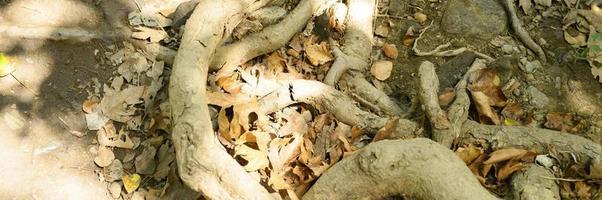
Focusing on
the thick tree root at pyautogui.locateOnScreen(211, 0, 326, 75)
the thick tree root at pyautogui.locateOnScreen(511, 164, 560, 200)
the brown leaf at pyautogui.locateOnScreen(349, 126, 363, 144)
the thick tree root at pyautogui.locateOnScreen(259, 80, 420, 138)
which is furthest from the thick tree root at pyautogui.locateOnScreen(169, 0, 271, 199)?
the thick tree root at pyautogui.locateOnScreen(511, 164, 560, 200)

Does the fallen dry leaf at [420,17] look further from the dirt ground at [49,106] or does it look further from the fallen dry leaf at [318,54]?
the dirt ground at [49,106]

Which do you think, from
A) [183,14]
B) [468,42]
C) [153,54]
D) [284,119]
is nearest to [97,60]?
[153,54]

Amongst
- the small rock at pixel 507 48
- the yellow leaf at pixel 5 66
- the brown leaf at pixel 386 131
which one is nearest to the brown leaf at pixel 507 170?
→ the brown leaf at pixel 386 131

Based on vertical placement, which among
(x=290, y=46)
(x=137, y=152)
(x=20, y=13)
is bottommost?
(x=137, y=152)

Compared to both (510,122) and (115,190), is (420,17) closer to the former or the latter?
(510,122)

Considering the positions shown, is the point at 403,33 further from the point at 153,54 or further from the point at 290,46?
the point at 153,54

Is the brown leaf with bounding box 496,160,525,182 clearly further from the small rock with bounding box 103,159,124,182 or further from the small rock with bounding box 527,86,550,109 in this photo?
the small rock with bounding box 103,159,124,182

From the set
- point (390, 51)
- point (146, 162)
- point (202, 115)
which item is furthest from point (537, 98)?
point (146, 162)
